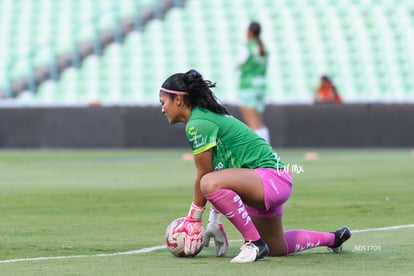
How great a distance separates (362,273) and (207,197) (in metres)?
1.24

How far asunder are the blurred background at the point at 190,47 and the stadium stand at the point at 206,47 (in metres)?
0.03

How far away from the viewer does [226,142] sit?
26.5ft

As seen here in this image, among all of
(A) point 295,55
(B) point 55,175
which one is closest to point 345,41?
(A) point 295,55

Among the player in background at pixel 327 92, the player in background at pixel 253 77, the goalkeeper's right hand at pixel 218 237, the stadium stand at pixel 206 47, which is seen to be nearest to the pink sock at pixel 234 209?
the goalkeeper's right hand at pixel 218 237

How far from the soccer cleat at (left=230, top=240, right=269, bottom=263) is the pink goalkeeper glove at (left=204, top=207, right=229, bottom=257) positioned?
375mm

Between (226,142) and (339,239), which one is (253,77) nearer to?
(339,239)

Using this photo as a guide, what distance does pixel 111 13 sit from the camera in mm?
37625

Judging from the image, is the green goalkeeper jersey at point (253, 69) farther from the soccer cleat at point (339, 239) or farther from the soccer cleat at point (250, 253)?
the soccer cleat at point (250, 253)

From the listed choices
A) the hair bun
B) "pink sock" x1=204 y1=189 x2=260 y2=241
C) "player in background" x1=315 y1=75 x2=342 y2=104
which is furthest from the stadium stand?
"pink sock" x1=204 y1=189 x2=260 y2=241

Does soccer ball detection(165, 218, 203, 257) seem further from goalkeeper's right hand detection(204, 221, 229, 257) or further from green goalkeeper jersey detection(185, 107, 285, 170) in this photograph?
green goalkeeper jersey detection(185, 107, 285, 170)

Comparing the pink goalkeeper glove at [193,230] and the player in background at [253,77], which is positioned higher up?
the player in background at [253,77]

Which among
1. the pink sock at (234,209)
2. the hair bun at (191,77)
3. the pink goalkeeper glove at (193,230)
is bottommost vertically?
the pink goalkeeper glove at (193,230)

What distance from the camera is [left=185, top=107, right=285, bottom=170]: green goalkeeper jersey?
7.92 m

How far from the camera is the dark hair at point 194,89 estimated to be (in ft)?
26.6
